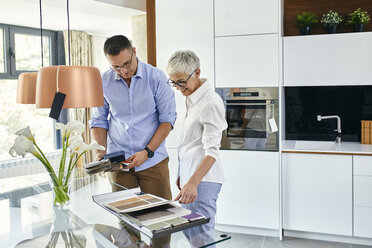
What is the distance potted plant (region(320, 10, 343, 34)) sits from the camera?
151 inches

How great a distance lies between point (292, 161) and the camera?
12.2ft

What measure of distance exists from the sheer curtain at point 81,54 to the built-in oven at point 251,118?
291 centimetres

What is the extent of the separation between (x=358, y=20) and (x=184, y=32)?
5.46 feet

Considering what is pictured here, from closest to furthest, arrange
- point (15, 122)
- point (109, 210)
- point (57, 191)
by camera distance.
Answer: point (109, 210) → point (57, 191) → point (15, 122)

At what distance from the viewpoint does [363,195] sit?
11.5 feet

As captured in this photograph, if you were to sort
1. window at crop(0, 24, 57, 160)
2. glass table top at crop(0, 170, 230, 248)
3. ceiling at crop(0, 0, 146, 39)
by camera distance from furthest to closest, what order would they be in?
window at crop(0, 24, 57, 160)
ceiling at crop(0, 0, 146, 39)
glass table top at crop(0, 170, 230, 248)

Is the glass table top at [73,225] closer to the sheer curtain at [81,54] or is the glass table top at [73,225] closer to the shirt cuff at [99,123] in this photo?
the shirt cuff at [99,123]

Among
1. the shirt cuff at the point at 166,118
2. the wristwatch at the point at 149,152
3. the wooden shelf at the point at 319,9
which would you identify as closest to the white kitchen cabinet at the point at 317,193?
the wooden shelf at the point at 319,9

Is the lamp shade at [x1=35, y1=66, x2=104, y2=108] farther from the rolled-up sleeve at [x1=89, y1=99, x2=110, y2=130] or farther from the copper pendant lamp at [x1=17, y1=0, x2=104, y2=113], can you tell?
the rolled-up sleeve at [x1=89, y1=99, x2=110, y2=130]

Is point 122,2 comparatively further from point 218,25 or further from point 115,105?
point 115,105

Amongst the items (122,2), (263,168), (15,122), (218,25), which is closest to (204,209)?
(263,168)

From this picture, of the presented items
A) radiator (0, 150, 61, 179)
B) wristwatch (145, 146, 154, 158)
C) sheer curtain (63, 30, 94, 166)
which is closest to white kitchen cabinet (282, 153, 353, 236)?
wristwatch (145, 146, 154, 158)

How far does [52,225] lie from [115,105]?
3.47ft

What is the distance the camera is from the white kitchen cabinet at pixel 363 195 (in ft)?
11.5
